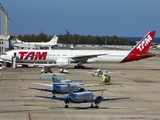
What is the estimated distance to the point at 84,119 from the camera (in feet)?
92.6

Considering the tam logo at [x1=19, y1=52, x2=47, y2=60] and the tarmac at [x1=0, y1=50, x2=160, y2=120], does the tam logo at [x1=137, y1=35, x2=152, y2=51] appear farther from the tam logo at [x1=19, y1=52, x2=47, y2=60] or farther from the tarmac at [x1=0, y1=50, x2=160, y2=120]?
the tarmac at [x1=0, y1=50, x2=160, y2=120]

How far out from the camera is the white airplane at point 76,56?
2891 inches

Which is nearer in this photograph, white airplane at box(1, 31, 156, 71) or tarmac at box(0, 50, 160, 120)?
tarmac at box(0, 50, 160, 120)

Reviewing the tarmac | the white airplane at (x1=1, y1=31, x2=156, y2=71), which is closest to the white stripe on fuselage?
the white airplane at (x1=1, y1=31, x2=156, y2=71)

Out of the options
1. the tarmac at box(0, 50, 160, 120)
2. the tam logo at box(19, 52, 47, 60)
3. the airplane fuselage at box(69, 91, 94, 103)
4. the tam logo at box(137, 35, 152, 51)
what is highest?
the tam logo at box(137, 35, 152, 51)

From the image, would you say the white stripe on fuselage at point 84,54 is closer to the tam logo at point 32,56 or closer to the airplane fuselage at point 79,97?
the tam logo at point 32,56

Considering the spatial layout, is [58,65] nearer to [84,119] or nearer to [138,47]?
[138,47]

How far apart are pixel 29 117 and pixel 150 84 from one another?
25.6 meters

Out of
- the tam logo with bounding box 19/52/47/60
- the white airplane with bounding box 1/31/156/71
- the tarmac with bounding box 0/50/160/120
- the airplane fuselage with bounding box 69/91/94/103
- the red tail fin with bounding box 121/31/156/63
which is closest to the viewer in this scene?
the tarmac with bounding box 0/50/160/120

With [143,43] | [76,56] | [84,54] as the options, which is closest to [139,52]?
[143,43]

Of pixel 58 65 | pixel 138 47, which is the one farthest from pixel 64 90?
pixel 138 47

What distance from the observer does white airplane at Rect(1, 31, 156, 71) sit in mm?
73438

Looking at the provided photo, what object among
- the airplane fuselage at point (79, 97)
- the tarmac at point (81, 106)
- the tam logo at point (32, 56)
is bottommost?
the tarmac at point (81, 106)

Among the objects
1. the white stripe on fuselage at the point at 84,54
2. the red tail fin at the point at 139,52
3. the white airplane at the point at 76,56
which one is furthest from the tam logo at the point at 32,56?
the red tail fin at the point at 139,52
